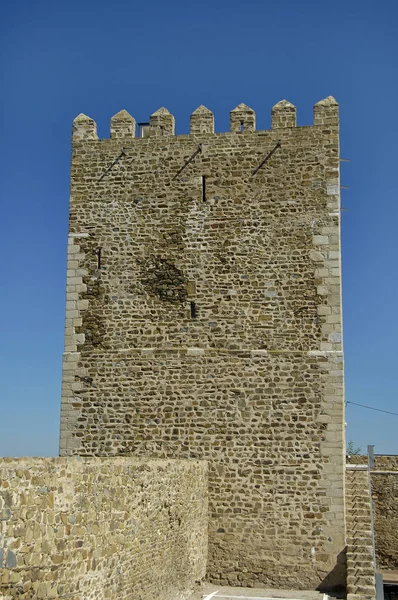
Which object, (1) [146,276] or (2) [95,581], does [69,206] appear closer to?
(1) [146,276]

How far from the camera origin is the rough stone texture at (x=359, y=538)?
10.8 metres

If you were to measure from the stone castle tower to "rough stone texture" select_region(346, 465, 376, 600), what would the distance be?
28 centimetres

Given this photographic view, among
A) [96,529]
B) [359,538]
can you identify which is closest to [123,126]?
[359,538]

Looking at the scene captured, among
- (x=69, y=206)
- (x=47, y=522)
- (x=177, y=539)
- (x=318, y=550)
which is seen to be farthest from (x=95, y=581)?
(x=69, y=206)

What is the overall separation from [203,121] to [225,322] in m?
3.68

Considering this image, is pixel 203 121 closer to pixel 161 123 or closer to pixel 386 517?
pixel 161 123

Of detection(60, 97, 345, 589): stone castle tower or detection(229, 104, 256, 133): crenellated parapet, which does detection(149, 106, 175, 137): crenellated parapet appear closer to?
detection(60, 97, 345, 589): stone castle tower

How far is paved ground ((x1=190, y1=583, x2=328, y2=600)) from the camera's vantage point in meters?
10.5

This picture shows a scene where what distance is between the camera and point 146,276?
12.9 m

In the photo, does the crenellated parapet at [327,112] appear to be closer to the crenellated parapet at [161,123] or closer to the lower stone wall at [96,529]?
the crenellated parapet at [161,123]

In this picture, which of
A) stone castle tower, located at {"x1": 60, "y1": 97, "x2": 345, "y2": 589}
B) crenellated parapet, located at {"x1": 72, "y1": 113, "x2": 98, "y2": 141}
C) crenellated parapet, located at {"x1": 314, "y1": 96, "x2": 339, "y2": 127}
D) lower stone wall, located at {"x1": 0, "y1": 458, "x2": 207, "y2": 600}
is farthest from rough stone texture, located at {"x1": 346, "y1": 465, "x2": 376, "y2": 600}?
crenellated parapet, located at {"x1": 72, "y1": 113, "x2": 98, "y2": 141}

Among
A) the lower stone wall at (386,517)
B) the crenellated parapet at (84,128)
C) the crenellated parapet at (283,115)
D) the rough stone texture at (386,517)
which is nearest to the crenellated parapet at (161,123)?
the crenellated parapet at (84,128)

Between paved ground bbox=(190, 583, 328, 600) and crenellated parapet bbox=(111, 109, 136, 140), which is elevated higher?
crenellated parapet bbox=(111, 109, 136, 140)

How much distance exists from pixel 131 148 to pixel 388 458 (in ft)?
35.0
